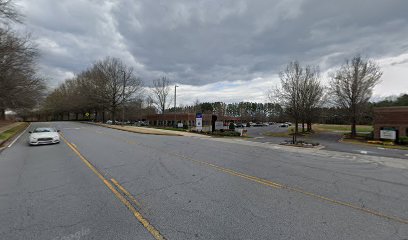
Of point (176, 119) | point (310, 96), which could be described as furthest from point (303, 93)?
point (176, 119)

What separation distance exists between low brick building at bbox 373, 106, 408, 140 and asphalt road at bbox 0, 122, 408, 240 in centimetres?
2706

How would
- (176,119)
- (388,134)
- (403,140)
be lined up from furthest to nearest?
(176,119)
(388,134)
(403,140)

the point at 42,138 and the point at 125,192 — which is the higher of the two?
the point at 42,138

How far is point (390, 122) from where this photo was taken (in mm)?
30469

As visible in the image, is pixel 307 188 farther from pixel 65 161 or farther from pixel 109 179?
pixel 65 161

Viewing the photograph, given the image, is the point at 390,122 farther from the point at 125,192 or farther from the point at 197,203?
the point at 125,192

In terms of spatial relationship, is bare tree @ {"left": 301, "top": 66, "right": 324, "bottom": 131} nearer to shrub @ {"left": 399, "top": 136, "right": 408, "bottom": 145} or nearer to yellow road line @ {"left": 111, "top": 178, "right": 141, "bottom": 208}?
shrub @ {"left": 399, "top": 136, "right": 408, "bottom": 145}

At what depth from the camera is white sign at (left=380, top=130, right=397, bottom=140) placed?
91.1 ft

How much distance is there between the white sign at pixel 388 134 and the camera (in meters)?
27.8

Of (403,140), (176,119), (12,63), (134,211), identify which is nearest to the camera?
(134,211)

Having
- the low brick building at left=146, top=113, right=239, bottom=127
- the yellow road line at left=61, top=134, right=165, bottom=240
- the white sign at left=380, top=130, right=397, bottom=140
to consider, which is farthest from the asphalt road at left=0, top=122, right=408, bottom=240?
the low brick building at left=146, top=113, right=239, bottom=127

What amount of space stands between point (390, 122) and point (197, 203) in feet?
121

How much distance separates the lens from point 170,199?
486 centimetres

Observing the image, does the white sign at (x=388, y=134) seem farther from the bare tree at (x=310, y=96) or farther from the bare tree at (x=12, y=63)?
the bare tree at (x=12, y=63)
